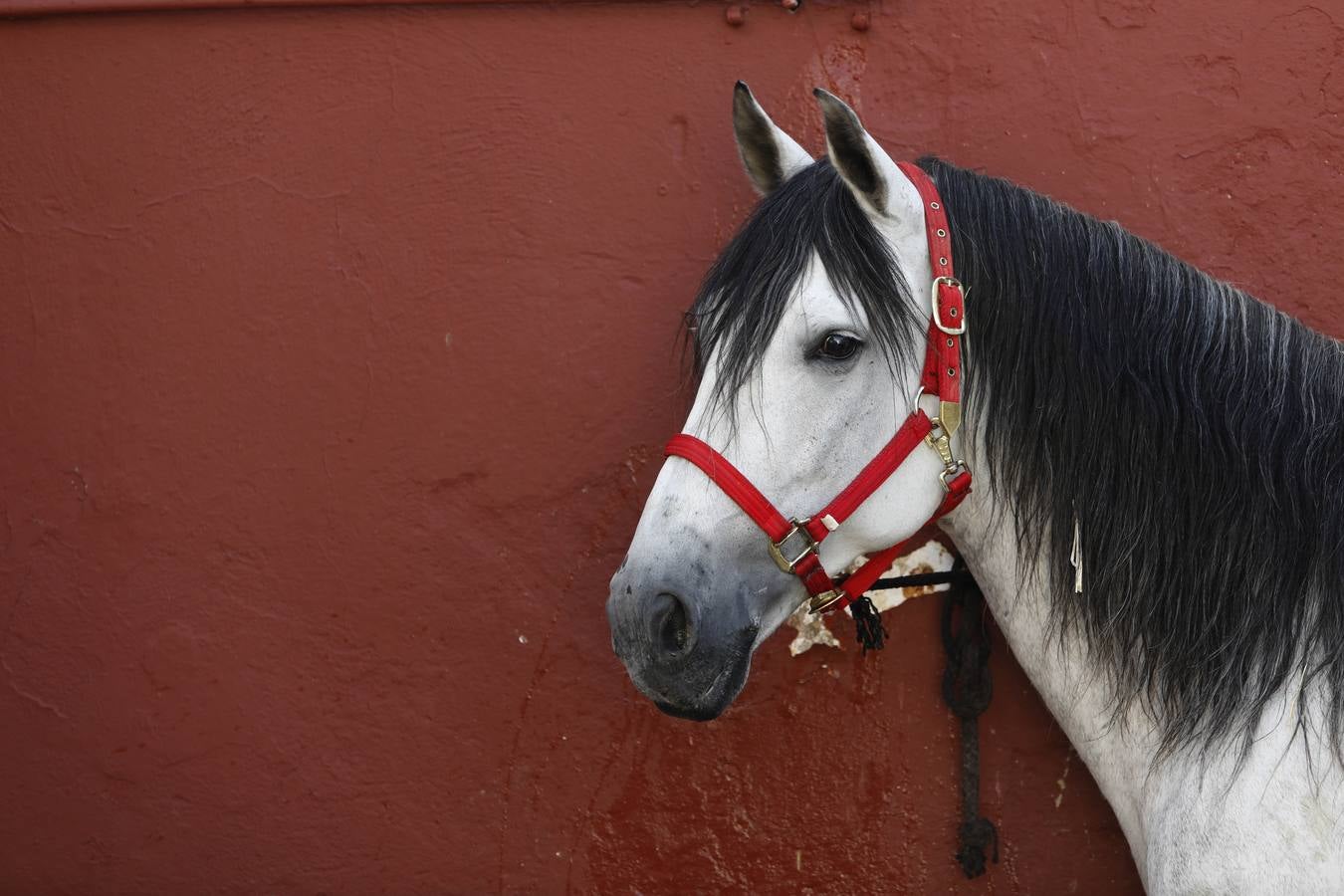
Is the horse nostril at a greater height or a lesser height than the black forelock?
lesser

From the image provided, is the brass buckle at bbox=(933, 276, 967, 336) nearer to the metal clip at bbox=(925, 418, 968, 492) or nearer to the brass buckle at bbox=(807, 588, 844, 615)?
the metal clip at bbox=(925, 418, 968, 492)

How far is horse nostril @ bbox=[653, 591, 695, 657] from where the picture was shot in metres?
1.69

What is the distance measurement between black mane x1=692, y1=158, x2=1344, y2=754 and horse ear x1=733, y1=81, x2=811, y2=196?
22 cm

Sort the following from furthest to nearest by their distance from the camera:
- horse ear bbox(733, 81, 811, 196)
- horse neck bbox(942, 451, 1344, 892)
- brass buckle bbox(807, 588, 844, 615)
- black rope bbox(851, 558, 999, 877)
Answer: black rope bbox(851, 558, 999, 877)
horse ear bbox(733, 81, 811, 196)
brass buckle bbox(807, 588, 844, 615)
horse neck bbox(942, 451, 1344, 892)

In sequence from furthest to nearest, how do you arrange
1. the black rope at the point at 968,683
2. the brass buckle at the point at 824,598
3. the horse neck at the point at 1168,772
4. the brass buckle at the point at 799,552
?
1. the black rope at the point at 968,683
2. the brass buckle at the point at 824,598
3. the brass buckle at the point at 799,552
4. the horse neck at the point at 1168,772

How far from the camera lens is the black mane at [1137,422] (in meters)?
1.75

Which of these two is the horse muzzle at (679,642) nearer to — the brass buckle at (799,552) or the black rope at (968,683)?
the brass buckle at (799,552)

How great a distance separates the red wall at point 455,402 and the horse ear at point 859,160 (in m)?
0.75

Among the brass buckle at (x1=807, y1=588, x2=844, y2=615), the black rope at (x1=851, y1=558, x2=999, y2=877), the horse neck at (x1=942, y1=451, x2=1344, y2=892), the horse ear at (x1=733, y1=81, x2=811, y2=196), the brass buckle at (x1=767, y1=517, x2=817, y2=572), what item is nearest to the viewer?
the horse neck at (x1=942, y1=451, x2=1344, y2=892)

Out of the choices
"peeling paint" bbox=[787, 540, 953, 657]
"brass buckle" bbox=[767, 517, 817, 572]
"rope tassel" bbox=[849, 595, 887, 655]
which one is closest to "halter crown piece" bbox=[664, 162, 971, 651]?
"brass buckle" bbox=[767, 517, 817, 572]

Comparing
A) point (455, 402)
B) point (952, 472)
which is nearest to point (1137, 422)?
point (952, 472)

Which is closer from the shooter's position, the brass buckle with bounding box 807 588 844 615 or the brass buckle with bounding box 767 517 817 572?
the brass buckle with bounding box 767 517 817 572

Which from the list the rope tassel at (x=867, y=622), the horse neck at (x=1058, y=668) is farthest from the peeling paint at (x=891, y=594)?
the horse neck at (x=1058, y=668)

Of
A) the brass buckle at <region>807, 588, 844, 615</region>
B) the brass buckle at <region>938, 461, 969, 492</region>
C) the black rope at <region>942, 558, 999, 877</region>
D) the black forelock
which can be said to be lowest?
the black rope at <region>942, 558, 999, 877</region>
